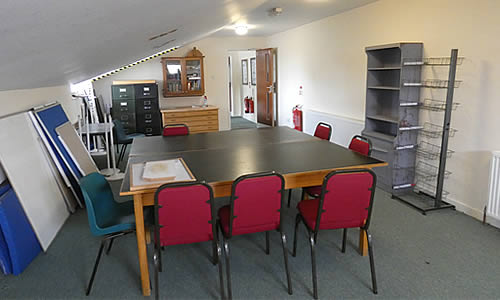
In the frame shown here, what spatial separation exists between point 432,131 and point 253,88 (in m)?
6.99

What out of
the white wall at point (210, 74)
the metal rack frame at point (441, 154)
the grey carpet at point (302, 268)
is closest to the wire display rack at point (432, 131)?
the metal rack frame at point (441, 154)

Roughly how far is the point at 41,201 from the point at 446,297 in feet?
11.5

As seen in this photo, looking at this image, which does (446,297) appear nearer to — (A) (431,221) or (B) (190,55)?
(A) (431,221)

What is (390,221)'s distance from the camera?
3676 mm

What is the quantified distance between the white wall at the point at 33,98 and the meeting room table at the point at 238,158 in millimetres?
1223

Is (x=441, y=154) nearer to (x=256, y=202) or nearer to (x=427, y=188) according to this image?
(x=427, y=188)

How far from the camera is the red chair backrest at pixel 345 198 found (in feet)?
7.66

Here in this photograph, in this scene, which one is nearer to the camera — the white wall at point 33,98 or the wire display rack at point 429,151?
the white wall at point 33,98

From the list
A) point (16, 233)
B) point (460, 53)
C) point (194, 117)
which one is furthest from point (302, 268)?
point (194, 117)

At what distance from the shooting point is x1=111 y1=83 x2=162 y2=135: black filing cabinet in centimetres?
757

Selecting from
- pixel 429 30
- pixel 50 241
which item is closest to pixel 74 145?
pixel 50 241

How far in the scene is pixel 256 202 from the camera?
2.35m

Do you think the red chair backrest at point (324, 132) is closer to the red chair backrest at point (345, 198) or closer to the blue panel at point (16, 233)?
the red chair backrest at point (345, 198)

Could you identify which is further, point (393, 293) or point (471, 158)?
point (471, 158)
